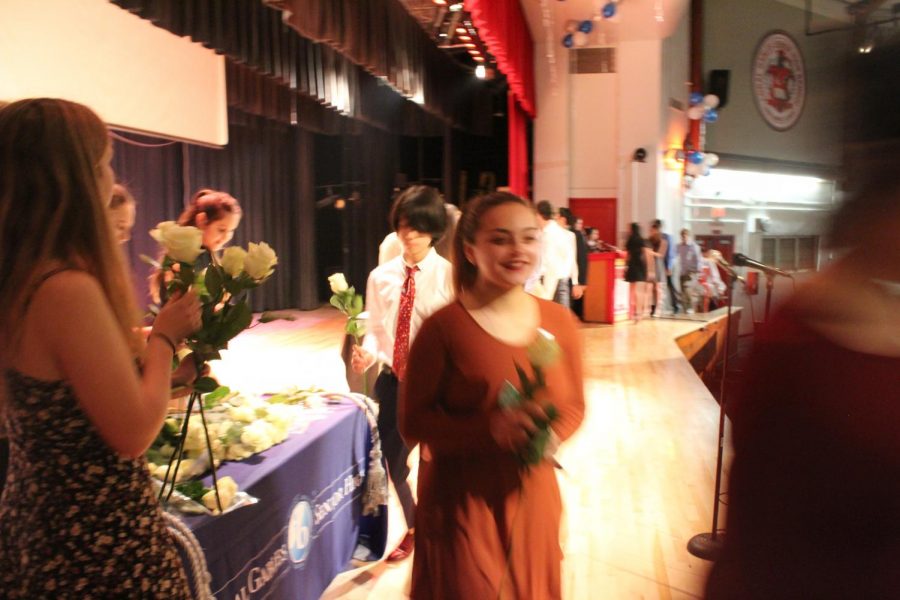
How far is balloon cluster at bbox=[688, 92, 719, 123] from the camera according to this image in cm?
1354

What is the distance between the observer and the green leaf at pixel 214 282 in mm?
1465

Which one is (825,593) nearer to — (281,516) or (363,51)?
(281,516)

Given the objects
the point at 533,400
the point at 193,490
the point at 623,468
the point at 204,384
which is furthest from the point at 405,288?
the point at 623,468

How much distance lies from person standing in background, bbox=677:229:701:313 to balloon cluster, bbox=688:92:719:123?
3.05 metres

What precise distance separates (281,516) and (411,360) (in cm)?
94

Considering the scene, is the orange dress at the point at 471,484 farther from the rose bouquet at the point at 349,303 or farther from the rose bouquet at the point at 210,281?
the rose bouquet at the point at 349,303

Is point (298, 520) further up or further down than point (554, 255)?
further down

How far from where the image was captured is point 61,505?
3.63ft

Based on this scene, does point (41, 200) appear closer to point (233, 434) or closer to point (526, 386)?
point (526, 386)

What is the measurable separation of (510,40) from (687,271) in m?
5.65

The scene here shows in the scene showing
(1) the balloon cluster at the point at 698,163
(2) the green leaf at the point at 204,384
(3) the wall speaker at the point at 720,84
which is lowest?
(2) the green leaf at the point at 204,384

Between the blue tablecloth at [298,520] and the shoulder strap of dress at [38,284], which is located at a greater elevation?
the shoulder strap of dress at [38,284]

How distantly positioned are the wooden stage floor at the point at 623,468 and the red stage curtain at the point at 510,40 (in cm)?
352

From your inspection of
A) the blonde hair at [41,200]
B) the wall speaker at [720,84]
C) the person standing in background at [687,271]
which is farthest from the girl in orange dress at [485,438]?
the wall speaker at [720,84]
